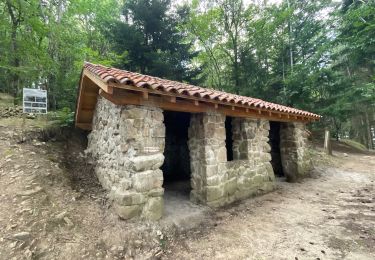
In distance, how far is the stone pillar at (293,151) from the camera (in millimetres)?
7129

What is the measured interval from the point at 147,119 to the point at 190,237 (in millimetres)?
2082

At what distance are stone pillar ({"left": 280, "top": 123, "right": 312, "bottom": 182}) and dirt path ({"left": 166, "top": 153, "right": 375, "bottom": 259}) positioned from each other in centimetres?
123

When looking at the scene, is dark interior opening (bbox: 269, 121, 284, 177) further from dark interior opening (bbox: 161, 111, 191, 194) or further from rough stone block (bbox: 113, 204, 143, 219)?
rough stone block (bbox: 113, 204, 143, 219)

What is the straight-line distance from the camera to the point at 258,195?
18.0 feet

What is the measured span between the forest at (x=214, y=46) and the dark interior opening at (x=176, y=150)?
11.3 ft

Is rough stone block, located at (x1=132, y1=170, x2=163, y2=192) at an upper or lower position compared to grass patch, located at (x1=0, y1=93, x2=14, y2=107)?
lower

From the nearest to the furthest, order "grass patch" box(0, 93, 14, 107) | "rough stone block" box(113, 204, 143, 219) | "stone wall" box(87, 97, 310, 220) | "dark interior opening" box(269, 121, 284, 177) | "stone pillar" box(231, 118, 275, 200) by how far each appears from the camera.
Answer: "rough stone block" box(113, 204, 143, 219) < "stone wall" box(87, 97, 310, 220) < "stone pillar" box(231, 118, 275, 200) < "grass patch" box(0, 93, 14, 107) < "dark interior opening" box(269, 121, 284, 177)

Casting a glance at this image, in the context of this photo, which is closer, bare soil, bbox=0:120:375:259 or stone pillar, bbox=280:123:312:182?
bare soil, bbox=0:120:375:259

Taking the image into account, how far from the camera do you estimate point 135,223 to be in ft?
10.9

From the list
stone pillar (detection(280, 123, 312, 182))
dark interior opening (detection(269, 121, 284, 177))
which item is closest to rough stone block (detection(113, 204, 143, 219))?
stone pillar (detection(280, 123, 312, 182))

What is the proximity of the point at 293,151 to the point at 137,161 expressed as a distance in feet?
19.4

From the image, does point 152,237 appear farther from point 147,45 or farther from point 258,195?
point 147,45

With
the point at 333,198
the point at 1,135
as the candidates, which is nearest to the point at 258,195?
the point at 333,198

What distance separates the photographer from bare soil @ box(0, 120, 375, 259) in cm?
288
